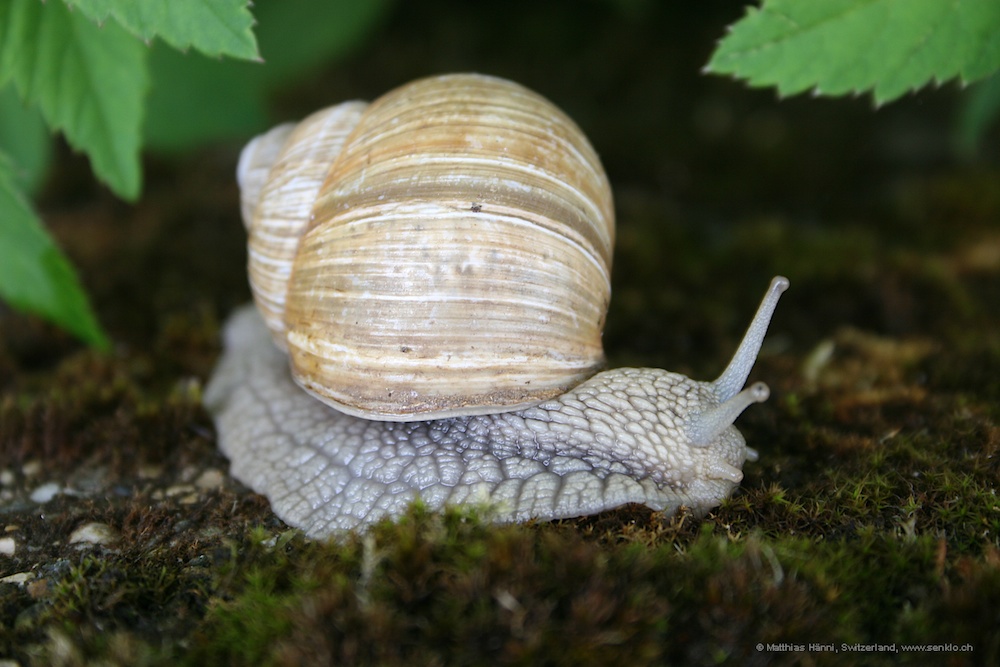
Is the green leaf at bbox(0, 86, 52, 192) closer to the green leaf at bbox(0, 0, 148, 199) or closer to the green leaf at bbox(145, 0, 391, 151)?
the green leaf at bbox(145, 0, 391, 151)

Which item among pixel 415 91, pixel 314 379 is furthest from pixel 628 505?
pixel 415 91

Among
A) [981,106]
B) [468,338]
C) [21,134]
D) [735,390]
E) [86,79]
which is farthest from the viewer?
[21,134]

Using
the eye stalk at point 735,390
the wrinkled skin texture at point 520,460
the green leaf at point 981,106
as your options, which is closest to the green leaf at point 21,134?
the wrinkled skin texture at point 520,460

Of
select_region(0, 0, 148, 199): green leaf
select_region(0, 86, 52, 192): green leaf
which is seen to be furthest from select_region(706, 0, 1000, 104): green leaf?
select_region(0, 86, 52, 192): green leaf

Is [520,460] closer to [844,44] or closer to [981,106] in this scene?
[844,44]

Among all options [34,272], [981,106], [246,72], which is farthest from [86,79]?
[981,106]

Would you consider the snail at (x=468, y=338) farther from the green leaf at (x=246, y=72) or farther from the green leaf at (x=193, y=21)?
the green leaf at (x=246, y=72)
